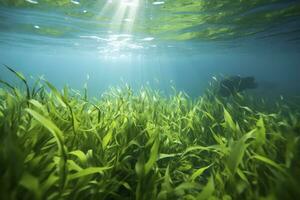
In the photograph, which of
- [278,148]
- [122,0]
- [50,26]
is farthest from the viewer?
[50,26]

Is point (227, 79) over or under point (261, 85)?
over

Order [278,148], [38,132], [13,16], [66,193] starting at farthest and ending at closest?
[13,16] < [278,148] < [38,132] < [66,193]

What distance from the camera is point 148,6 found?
13422 millimetres

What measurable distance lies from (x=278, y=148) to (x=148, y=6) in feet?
39.1

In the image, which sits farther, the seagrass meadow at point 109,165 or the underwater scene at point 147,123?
the underwater scene at point 147,123

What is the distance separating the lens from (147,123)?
4047mm

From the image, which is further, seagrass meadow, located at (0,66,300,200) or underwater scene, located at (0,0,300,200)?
underwater scene, located at (0,0,300,200)

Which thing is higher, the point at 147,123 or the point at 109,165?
the point at 147,123

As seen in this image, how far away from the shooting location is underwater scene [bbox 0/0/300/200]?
2.22 meters

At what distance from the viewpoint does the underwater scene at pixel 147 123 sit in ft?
7.28

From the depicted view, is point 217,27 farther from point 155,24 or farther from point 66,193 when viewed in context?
point 66,193

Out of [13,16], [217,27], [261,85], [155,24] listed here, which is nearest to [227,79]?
[217,27]

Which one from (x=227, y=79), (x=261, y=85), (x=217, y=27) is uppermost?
(x=217, y=27)

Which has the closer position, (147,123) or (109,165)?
(109,165)
